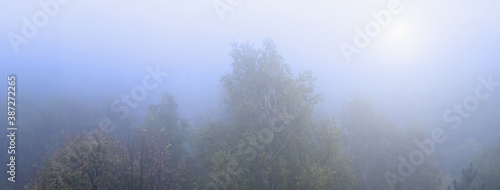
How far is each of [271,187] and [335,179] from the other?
9.18ft

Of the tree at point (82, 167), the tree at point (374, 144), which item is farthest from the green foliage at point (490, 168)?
the tree at point (82, 167)

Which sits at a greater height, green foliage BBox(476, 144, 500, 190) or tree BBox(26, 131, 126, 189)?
tree BBox(26, 131, 126, 189)

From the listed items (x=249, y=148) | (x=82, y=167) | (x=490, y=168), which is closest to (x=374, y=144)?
(x=490, y=168)

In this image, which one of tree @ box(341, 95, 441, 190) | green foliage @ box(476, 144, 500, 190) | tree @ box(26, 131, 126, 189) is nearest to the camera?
tree @ box(26, 131, 126, 189)

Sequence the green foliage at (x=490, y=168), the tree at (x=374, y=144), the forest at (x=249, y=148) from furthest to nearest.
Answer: the tree at (x=374, y=144)
the green foliage at (x=490, y=168)
the forest at (x=249, y=148)

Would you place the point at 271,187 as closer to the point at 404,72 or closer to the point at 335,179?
the point at 335,179

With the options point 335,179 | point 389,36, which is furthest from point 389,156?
point 389,36

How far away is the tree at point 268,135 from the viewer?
1181 centimetres

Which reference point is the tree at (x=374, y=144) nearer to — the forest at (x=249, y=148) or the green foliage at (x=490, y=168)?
the green foliage at (x=490, y=168)

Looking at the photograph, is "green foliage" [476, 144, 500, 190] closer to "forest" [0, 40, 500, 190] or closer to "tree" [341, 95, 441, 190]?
"tree" [341, 95, 441, 190]

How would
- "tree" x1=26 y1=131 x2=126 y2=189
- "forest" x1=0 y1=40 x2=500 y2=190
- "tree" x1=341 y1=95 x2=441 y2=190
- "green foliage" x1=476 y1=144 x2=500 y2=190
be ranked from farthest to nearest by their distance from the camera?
"tree" x1=341 y1=95 x2=441 y2=190, "green foliage" x1=476 y1=144 x2=500 y2=190, "tree" x1=26 y1=131 x2=126 y2=189, "forest" x1=0 y1=40 x2=500 y2=190

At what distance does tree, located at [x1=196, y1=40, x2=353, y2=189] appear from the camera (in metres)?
11.8

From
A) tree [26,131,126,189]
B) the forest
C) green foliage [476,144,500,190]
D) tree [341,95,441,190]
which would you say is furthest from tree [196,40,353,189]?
green foliage [476,144,500,190]

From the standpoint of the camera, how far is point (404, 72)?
108625mm
